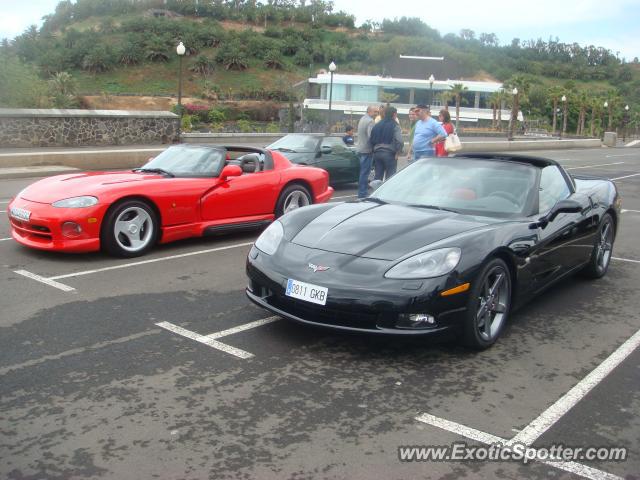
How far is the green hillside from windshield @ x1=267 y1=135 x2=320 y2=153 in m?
50.0

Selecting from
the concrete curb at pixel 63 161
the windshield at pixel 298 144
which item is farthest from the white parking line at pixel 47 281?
the concrete curb at pixel 63 161

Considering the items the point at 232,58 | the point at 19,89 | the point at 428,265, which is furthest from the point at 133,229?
the point at 232,58

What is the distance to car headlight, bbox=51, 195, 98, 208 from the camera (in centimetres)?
662

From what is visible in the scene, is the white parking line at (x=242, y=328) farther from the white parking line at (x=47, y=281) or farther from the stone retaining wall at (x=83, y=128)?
the stone retaining wall at (x=83, y=128)

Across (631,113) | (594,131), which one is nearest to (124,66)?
(594,131)

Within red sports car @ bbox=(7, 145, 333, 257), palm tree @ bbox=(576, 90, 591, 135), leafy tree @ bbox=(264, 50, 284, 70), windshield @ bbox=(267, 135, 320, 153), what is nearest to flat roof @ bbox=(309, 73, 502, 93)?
palm tree @ bbox=(576, 90, 591, 135)

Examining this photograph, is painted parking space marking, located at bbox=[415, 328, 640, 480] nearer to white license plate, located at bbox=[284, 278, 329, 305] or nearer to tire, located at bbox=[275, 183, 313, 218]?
white license plate, located at bbox=[284, 278, 329, 305]

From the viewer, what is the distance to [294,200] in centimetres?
898

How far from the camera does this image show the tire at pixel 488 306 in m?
4.30

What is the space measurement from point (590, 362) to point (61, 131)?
19.2 metres

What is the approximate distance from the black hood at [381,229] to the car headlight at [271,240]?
162 millimetres

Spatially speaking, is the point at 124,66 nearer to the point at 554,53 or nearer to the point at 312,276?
the point at 312,276

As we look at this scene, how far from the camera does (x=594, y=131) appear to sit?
8750 centimetres

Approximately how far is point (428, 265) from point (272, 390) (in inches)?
51.3
